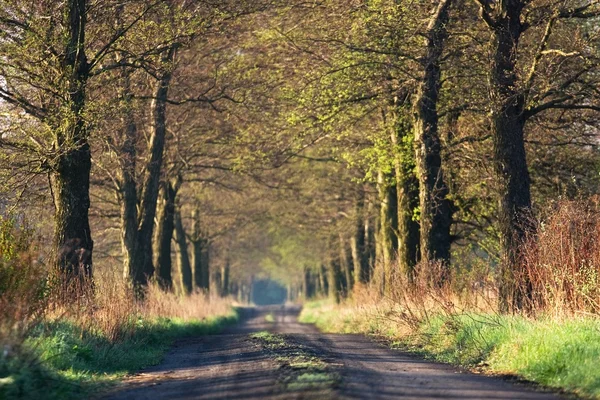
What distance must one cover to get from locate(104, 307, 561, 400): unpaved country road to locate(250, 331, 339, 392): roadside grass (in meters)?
0.03

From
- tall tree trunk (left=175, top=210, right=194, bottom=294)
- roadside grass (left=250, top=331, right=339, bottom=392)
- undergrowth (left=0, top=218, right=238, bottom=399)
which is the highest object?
tall tree trunk (left=175, top=210, right=194, bottom=294)

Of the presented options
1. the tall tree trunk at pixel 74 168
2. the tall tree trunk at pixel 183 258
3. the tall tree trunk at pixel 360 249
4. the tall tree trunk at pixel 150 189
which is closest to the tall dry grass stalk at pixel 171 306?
the tall tree trunk at pixel 150 189

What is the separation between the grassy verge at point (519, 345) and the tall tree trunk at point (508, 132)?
79.6 inches

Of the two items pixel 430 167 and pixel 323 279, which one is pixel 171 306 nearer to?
pixel 430 167

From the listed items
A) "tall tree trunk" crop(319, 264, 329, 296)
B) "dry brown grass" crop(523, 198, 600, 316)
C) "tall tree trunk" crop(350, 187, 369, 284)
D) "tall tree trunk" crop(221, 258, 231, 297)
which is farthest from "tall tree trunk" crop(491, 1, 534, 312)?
"tall tree trunk" crop(221, 258, 231, 297)

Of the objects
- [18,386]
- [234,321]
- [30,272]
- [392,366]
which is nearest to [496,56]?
[392,366]

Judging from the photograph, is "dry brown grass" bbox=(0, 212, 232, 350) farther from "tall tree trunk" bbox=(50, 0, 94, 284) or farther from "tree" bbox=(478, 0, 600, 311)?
"tree" bbox=(478, 0, 600, 311)

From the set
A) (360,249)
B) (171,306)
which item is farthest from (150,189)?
(360,249)

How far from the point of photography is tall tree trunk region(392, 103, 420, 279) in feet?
81.9

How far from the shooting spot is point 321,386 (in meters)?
9.38

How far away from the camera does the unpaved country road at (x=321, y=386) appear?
31.1ft

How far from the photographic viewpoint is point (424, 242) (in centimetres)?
2267

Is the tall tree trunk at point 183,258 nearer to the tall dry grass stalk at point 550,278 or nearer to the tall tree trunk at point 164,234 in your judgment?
the tall tree trunk at point 164,234

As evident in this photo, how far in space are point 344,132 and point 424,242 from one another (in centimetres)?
427
